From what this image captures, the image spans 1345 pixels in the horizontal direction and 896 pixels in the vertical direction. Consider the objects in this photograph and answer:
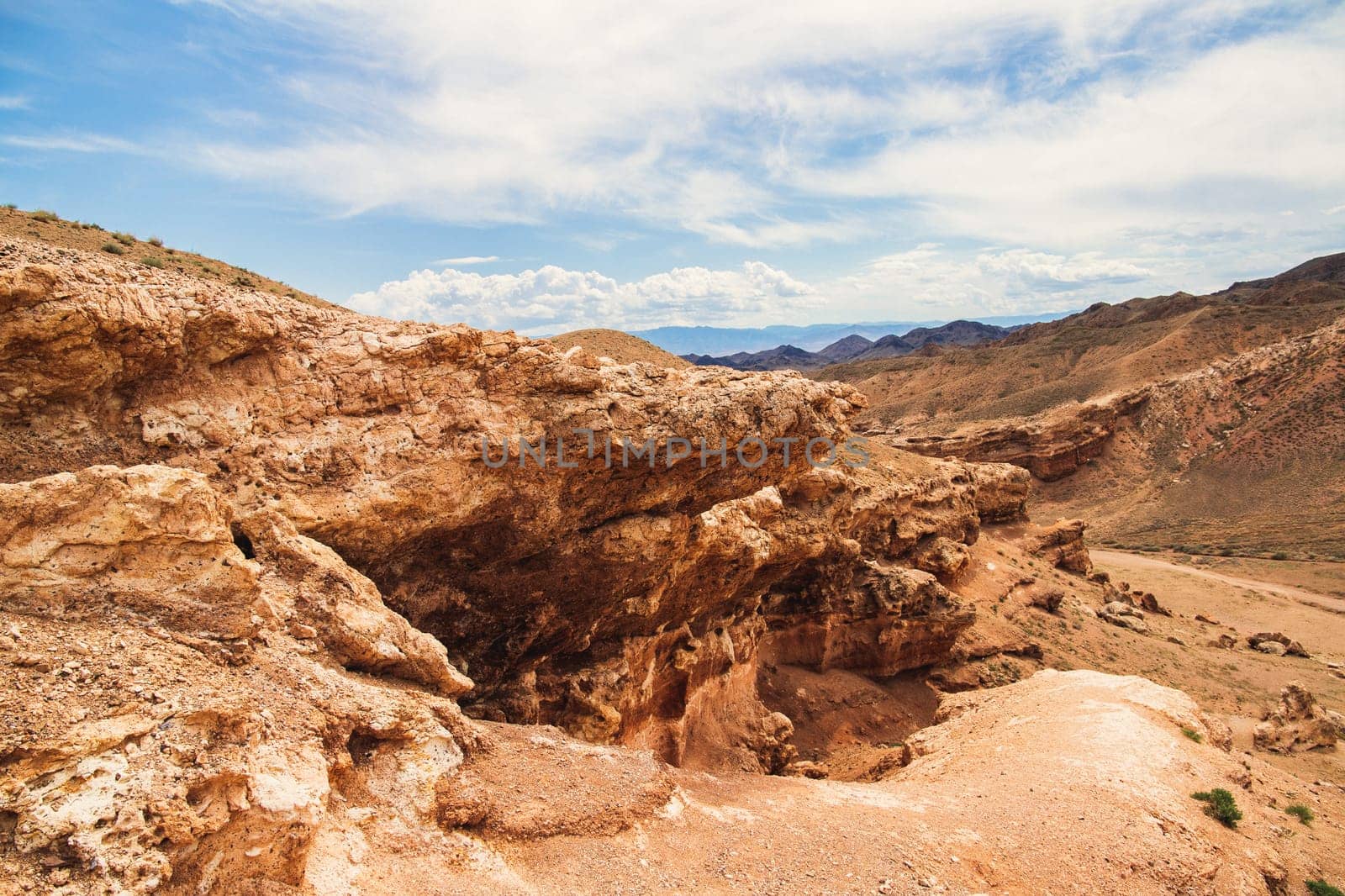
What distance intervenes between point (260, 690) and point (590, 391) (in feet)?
21.0

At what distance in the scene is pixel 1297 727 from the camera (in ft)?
69.8

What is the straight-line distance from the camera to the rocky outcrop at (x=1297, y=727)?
68.4ft

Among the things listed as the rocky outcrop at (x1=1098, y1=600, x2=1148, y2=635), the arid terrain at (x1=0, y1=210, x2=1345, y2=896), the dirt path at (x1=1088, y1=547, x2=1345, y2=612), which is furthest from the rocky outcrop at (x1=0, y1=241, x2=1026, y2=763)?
the dirt path at (x1=1088, y1=547, x2=1345, y2=612)

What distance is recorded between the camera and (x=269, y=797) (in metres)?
5.80

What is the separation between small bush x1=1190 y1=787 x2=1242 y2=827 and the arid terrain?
14 cm

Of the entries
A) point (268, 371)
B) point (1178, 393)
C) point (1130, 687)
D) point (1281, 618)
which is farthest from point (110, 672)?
point (1178, 393)

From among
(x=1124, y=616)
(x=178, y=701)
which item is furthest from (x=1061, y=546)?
(x=178, y=701)

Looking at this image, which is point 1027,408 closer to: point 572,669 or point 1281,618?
point 1281,618

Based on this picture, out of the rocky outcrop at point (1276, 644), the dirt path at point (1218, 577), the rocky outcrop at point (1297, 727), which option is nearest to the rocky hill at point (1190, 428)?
the dirt path at point (1218, 577)

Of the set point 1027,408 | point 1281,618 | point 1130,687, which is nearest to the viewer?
point 1130,687

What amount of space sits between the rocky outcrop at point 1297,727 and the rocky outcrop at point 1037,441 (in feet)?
119

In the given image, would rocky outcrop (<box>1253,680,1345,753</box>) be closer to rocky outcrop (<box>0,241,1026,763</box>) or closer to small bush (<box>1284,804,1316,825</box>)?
small bush (<box>1284,804,1316,825</box>)

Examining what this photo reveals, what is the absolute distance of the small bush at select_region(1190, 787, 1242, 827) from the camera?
1145 cm

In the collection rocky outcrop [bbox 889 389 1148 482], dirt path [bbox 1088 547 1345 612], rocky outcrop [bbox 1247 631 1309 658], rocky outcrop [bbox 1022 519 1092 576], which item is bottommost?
dirt path [bbox 1088 547 1345 612]
